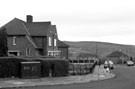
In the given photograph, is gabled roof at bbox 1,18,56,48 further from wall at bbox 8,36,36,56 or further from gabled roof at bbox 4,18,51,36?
wall at bbox 8,36,36,56

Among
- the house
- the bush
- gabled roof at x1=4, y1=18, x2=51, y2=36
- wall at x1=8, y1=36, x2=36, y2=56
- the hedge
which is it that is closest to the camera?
the bush

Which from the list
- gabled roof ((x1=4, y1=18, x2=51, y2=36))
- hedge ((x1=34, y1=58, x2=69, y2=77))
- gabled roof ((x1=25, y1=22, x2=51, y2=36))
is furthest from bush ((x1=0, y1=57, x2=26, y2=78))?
gabled roof ((x1=25, y1=22, x2=51, y2=36))

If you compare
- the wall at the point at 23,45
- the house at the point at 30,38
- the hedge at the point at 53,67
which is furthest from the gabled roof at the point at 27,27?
the hedge at the point at 53,67

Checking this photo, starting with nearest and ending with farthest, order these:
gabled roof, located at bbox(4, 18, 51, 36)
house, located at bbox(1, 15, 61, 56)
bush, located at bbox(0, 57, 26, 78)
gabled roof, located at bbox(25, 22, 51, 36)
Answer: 1. bush, located at bbox(0, 57, 26, 78)
2. house, located at bbox(1, 15, 61, 56)
3. gabled roof, located at bbox(4, 18, 51, 36)
4. gabled roof, located at bbox(25, 22, 51, 36)

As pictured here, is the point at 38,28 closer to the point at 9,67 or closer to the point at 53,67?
the point at 53,67

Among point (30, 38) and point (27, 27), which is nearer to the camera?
point (30, 38)

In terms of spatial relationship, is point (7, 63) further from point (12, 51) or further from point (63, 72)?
point (12, 51)

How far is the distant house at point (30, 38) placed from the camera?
4975 cm

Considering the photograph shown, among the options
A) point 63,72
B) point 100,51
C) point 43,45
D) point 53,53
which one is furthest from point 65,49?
point 100,51

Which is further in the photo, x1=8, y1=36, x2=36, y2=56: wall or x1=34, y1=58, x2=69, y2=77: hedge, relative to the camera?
x1=8, y1=36, x2=36, y2=56: wall

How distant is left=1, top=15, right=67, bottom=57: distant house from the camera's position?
49750 mm

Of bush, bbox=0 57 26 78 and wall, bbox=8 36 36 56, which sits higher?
wall, bbox=8 36 36 56

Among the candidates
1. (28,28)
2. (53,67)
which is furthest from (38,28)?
(53,67)

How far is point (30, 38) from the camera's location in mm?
51344
